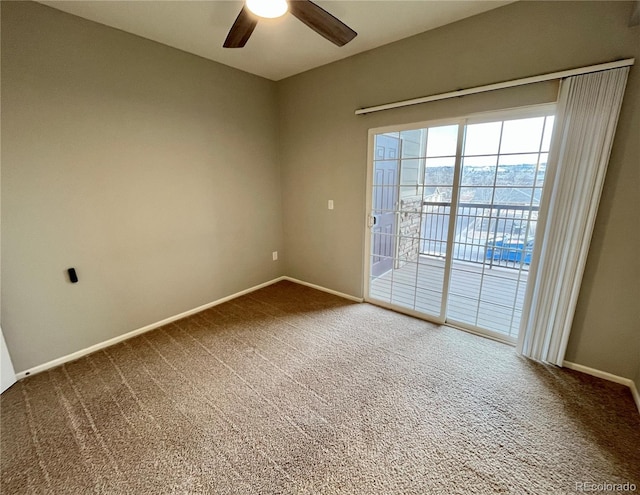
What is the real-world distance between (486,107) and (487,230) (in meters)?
1.02

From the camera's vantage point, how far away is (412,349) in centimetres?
236

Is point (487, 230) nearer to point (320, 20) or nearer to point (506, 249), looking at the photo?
point (506, 249)

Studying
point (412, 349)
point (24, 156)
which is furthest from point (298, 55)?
point (412, 349)

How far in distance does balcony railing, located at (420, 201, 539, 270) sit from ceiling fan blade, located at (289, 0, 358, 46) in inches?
64.3

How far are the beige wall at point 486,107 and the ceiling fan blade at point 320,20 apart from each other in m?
1.03

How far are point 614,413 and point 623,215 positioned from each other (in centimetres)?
126

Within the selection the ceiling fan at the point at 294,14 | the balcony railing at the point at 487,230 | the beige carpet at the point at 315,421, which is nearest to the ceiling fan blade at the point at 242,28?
the ceiling fan at the point at 294,14

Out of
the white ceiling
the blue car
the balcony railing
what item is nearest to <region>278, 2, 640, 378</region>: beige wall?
the white ceiling

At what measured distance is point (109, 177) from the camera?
2.27m

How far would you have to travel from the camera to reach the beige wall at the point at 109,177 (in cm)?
191

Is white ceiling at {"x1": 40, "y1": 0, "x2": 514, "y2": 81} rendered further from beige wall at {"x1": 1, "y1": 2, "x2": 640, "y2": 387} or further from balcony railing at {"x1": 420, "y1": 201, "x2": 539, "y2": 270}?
balcony railing at {"x1": 420, "y1": 201, "x2": 539, "y2": 270}

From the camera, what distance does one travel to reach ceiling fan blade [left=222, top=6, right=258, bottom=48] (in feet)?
5.12

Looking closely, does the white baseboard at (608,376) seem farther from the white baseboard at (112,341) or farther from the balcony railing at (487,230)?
the white baseboard at (112,341)

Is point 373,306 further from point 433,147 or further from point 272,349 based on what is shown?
point 433,147
